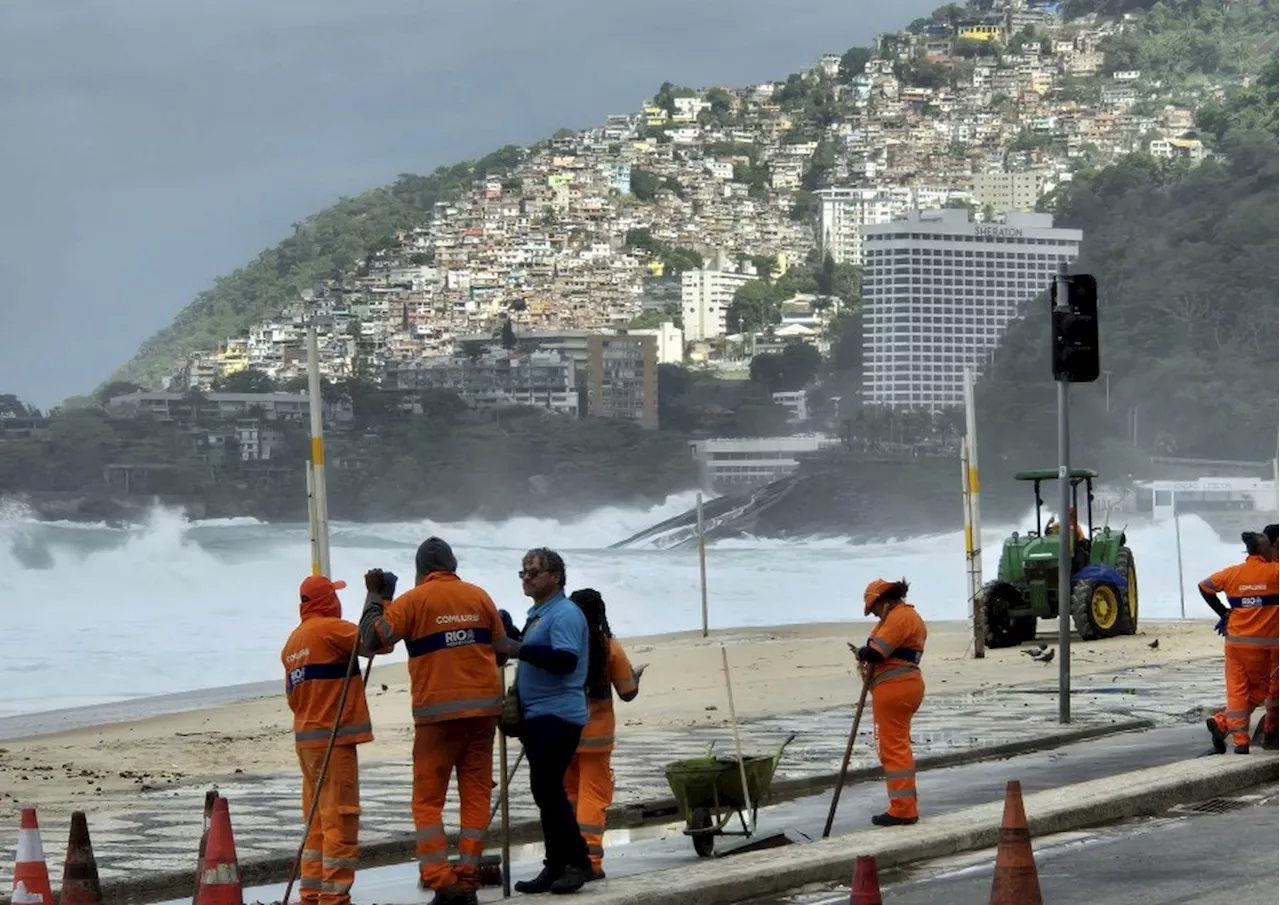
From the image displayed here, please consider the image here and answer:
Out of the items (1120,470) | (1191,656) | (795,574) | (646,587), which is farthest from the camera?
(1120,470)

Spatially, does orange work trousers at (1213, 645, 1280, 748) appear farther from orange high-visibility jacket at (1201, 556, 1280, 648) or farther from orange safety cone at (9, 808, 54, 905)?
orange safety cone at (9, 808, 54, 905)

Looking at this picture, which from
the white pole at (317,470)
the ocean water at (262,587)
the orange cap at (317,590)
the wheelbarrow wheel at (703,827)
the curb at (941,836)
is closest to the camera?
the orange cap at (317,590)

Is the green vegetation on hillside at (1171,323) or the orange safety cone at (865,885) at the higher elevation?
the green vegetation on hillside at (1171,323)

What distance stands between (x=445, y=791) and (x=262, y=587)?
212ft

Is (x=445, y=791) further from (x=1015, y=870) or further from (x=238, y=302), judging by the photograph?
(x=238, y=302)

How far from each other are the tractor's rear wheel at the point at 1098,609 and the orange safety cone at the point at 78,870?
2154cm

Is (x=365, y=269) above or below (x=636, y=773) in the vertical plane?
above

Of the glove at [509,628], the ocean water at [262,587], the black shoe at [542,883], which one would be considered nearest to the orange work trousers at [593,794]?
the glove at [509,628]

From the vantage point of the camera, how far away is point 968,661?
2797cm

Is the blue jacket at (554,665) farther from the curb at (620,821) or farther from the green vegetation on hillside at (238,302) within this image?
the green vegetation on hillside at (238,302)

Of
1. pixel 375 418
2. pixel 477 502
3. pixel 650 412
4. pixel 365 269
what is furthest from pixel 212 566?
pixel 365 269

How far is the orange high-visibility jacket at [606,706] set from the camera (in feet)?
37.1

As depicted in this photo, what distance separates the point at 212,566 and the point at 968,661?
A: 55.5 meters

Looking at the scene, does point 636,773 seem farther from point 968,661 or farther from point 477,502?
point 477,502
